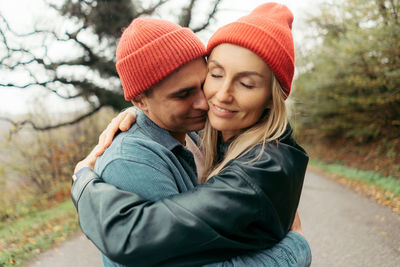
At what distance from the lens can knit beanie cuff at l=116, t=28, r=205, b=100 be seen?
1.62 m

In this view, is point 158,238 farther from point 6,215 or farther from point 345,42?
point 345,42

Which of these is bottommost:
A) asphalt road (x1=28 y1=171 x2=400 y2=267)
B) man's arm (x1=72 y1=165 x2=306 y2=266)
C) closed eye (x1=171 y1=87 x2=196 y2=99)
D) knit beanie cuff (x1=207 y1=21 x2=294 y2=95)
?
asphalt road (x1=28 y1=171 x2=400 y2=267)

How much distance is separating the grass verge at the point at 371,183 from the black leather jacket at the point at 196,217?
5.79 metres

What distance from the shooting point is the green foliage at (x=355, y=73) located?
8.05m

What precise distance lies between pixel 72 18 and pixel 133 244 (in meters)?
9.07

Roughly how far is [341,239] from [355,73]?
7030 mm

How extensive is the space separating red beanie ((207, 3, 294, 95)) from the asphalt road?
3553 mm

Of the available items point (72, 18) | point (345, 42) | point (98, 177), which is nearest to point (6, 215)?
point (72, 18)

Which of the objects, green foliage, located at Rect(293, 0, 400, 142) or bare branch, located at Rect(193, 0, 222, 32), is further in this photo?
bare branch, located at Rect(193, 0, 222, 32)

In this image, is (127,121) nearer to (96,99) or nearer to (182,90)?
(182,90)

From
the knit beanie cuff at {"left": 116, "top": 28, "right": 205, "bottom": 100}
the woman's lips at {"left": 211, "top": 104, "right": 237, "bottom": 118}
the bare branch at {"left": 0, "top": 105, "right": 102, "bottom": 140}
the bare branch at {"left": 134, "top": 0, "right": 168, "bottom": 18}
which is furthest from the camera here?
the bare branch at {"left": 134, "top": 0, "right": 168, "bottom": 18}

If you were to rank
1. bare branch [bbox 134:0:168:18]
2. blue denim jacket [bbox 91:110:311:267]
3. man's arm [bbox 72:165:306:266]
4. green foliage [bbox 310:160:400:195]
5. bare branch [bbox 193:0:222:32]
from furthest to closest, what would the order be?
bare branch [bbox 193:0:222:32] → bare branch [bbox 134:0:168:18] → green foliage [bbox 310:160:400:195] → blue denim jacket [bbox 91:110:311:267] → man's arm [bbox 72:165:306:266]

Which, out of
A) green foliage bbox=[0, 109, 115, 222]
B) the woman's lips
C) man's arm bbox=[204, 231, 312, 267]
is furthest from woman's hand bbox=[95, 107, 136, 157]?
green foliage bbox=[0, 109, 115, 222]

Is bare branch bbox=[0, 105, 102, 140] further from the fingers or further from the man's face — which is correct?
the man's face
